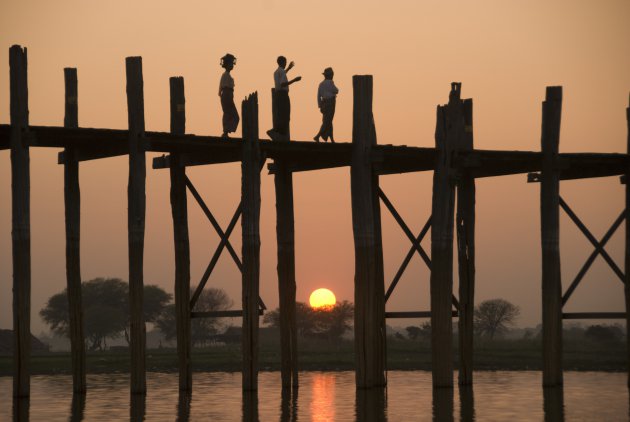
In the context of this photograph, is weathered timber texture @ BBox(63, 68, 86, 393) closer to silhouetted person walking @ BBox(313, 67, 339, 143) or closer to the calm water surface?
the calm water surface

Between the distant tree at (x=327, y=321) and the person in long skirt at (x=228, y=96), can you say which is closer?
the person in long skirt at (x=228, y=96)

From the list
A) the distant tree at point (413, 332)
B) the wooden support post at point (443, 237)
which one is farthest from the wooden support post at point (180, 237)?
the distant tree at point (413, 332)

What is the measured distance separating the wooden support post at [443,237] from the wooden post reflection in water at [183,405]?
15.7 ft

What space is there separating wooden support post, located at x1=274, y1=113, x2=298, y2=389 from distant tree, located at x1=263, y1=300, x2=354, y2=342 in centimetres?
5628

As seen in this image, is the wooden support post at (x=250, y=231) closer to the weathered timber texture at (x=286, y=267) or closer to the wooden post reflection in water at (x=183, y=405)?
the wooden post reflection in water at (x=183, y=405)

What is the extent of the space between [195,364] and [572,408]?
1908 cm

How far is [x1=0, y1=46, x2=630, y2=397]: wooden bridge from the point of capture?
84.9 feet

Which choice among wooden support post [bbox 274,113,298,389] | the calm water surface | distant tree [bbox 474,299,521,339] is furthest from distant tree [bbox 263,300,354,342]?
wooden support post [bbox 274,113,298,389]

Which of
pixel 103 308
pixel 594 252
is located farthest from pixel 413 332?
pixel 594 252

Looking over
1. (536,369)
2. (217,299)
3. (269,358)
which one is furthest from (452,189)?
(217,299)

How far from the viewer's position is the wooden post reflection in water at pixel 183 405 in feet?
78.6

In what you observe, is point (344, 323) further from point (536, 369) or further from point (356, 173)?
point (356, 173)

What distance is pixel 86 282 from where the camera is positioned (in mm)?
103188

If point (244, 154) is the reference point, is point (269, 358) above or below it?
below
